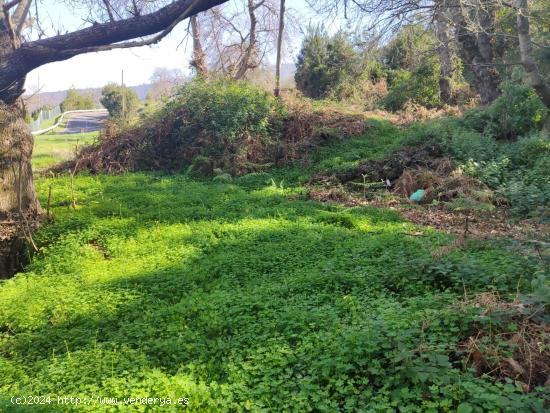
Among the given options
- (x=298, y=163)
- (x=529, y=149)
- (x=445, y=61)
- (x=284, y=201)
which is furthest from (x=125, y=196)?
(x=445, y=61)

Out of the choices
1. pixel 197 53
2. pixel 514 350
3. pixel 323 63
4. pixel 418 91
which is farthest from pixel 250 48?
pixel 514 350

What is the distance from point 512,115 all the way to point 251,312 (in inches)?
409

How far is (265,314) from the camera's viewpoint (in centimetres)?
472

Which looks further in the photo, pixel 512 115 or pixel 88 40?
pixel 512 115

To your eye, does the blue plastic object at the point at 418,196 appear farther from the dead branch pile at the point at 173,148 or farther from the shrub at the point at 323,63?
the shrub at the point at 323,63

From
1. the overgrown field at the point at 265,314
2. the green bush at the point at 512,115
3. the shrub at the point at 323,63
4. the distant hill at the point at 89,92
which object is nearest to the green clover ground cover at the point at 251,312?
the overgrown field at the point at 265,314

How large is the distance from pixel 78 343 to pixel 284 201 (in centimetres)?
552

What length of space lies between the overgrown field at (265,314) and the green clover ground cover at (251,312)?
0.02m

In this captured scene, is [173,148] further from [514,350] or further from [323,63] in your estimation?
[323,63]

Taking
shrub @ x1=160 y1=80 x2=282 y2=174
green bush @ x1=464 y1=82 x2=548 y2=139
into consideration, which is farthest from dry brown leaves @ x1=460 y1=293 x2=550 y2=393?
green bush @ x1=464 y1=82 x2=548 y2=139

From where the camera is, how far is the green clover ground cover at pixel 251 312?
333cm

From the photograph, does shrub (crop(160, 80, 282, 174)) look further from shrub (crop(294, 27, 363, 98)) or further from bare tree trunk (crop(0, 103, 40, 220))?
shrub (crop(294, 27, 363, 98))

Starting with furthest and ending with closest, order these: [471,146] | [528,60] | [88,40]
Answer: [471,146], [88,40], [528,60]

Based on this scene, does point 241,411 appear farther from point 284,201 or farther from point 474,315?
point 284,201
